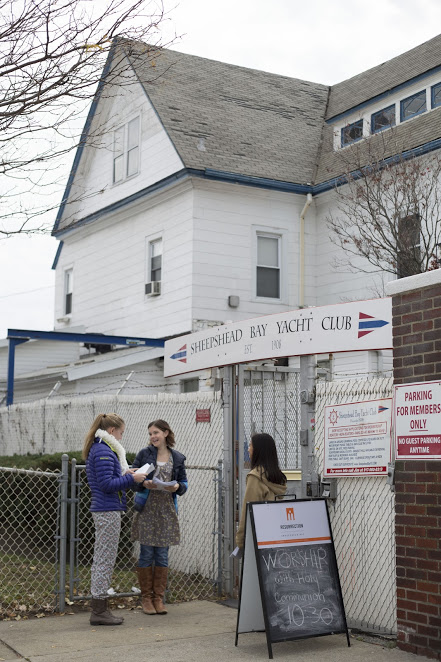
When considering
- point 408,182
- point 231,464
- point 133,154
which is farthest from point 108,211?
point 231,464

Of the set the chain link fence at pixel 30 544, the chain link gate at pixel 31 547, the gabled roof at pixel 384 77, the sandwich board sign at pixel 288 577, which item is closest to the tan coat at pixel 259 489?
the sandwich board sign at pixel 288 577

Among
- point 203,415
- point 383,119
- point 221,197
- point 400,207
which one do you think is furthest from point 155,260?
point 203,415

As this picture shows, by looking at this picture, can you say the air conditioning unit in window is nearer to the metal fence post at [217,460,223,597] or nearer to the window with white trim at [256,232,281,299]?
the window with white trim at [256,232,281,299]

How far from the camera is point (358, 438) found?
7.27 metres

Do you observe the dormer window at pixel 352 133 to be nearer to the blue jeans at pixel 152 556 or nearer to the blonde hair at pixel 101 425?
the blonde hair at pixel 101 425

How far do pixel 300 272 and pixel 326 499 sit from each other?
12.1 metres

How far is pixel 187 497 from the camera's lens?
34.2 feet

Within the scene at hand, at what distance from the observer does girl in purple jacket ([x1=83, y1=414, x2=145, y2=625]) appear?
7449 mm

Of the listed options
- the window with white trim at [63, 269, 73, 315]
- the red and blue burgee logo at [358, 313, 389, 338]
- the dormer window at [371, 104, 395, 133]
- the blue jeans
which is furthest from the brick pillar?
the window with white trim at [63, 269, 73, 315]

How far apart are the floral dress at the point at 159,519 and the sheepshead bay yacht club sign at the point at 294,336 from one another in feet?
4.31

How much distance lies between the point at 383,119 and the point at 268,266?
406cm

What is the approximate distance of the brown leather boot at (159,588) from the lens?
26.1 feet

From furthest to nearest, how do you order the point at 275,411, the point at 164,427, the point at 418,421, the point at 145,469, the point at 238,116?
the point at 238,116 → the point at 275,411 → the point at 164,427 → the point at 145,469 → the point at 418,421

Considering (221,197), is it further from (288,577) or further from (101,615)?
(288,577)
